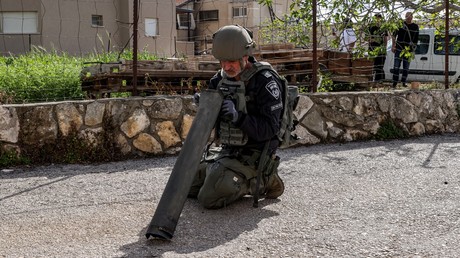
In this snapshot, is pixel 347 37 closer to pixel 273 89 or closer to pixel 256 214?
pixel 273 89

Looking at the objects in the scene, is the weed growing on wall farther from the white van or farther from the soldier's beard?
the white van

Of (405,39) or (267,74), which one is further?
(405,39)

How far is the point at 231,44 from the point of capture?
4.64 meters

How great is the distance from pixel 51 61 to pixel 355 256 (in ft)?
32.0

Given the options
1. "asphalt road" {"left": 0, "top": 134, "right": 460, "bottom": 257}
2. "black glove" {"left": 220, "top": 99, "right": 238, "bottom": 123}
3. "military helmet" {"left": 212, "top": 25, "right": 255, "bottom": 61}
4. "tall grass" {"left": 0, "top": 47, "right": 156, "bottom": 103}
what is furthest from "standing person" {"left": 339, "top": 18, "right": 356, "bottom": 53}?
"black glove" {"left": 220, "top": 99, "right": 238, "bottom": 123}

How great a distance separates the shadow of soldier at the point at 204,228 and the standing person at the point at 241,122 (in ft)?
0.36

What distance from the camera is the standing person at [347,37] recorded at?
10.3 meters

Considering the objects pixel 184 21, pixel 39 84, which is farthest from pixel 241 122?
pixel 184 21

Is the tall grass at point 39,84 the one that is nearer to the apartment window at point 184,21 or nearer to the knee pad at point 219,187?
the knee pad at point 219,187

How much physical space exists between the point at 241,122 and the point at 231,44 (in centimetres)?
58

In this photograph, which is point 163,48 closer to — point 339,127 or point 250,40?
point 339,127

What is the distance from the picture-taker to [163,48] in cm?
1825

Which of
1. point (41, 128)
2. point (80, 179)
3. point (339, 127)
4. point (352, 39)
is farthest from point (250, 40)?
point (352, 39)

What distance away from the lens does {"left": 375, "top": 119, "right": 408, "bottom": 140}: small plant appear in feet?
27.6
